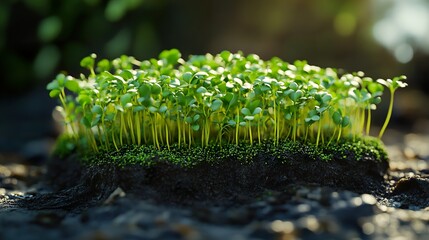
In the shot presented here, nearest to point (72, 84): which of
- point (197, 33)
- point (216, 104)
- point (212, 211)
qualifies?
point (216, 104)

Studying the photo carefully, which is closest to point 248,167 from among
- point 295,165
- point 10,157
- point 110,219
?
point 295,165

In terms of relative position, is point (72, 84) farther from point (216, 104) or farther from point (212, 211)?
point (212, 211)

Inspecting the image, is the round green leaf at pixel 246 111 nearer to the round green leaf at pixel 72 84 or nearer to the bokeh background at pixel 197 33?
the round green leaf at pixel 72 84

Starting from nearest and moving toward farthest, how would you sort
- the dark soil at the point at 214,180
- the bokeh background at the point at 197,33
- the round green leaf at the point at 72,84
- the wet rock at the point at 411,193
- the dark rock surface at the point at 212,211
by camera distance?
the dark rock surface at the point at 212,211 → the dark soil at the point at 214,180 → the wet rock at the point at 411,193 → the round green leaf at the point at 72,84 → the bokeh background at the point at 197,33

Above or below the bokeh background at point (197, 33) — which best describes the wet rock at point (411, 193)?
below

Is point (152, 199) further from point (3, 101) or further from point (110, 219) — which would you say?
point (3, 101)

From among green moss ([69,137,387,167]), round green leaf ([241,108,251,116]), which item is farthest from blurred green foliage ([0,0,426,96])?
round green leaf ([241,108,251,116])

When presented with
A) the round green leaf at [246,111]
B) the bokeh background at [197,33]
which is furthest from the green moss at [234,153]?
the bokeh background at [197,33]
